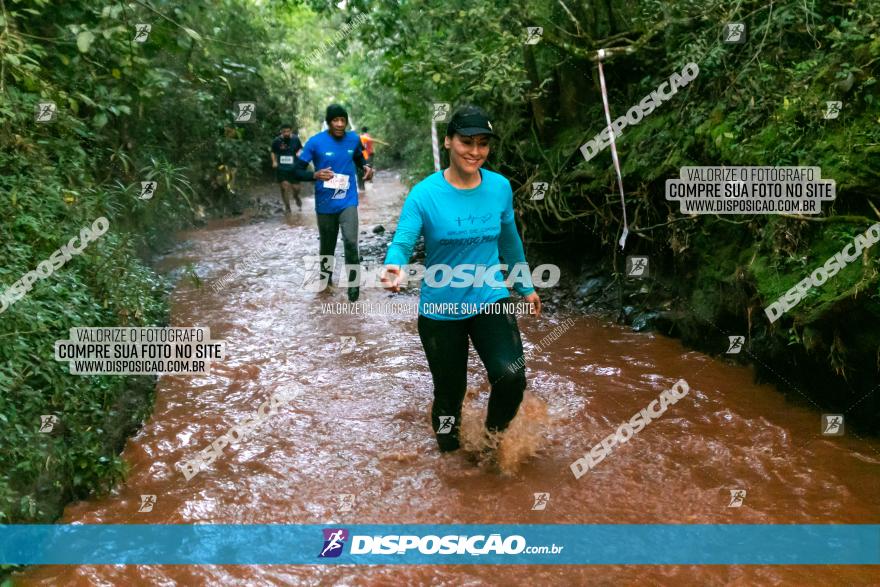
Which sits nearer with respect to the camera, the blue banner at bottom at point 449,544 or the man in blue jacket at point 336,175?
the blue banner at bottom at point 449,544

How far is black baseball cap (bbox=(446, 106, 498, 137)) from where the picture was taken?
11.6 ft

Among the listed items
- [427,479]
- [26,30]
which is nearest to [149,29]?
[26,30]

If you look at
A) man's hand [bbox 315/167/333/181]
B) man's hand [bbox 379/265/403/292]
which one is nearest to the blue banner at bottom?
man's hand [bbox 379/265/403/292]

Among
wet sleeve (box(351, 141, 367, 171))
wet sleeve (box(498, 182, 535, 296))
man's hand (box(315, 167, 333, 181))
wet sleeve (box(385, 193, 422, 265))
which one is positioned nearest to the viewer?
wet sleeve (box(385, 193, 422, 265))

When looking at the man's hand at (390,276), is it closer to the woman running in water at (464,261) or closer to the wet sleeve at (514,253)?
the woman running in water at (464,261)

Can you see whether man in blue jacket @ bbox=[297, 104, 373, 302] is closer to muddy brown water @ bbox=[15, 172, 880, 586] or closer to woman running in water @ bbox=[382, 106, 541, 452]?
muddy brown water @ bbox=[15, 172, 880, 586]

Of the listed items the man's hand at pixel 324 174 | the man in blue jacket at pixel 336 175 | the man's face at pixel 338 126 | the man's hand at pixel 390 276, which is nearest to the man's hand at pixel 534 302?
the man's hand at pixel 390 276

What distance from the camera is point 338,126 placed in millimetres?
7391

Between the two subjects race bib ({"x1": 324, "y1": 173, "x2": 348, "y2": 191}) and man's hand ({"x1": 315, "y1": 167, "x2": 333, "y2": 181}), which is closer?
man's hand ({"x1": 315, "y1": 167, "x2": 333, "y2": 181})

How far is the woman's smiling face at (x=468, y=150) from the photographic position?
3.58 meters

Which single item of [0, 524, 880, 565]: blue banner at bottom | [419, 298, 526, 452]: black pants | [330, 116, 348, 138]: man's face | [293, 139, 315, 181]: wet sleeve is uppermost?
[330, 116, 348, 138]: man's face

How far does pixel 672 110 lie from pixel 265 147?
1410 centimetres

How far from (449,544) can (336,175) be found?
4854mm

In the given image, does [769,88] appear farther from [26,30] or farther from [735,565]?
[26,30]
